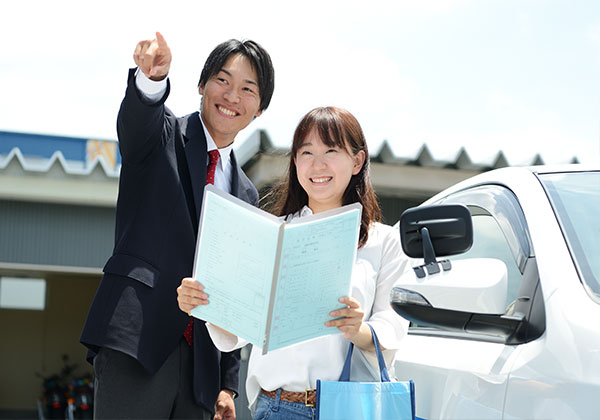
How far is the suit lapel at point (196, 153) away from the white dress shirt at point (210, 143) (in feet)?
0.11

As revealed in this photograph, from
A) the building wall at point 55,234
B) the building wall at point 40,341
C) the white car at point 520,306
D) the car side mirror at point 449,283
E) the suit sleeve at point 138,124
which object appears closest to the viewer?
the white car at point 520,306

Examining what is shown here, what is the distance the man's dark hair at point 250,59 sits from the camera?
8.25ft

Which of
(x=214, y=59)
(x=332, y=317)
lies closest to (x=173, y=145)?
(x=214, y=59)

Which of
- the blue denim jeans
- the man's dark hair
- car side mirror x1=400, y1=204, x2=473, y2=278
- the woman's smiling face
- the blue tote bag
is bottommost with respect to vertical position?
the blue denim jeans

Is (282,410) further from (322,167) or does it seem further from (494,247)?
(494,247)

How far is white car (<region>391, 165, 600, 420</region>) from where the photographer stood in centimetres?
171

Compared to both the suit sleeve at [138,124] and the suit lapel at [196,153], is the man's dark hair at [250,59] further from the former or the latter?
the suit sleeve at [138,124]

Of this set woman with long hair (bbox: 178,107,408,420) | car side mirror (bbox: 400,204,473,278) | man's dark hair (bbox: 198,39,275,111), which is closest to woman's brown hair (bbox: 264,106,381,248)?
woman with long hair (bbox: 178,107,408,420)

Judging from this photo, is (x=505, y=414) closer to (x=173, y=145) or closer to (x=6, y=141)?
(x=173, y=145)

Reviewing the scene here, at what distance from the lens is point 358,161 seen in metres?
2.23

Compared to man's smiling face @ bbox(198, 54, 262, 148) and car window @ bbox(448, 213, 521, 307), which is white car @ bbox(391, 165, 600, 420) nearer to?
car window @ bbox(448, 213, 521, 307)

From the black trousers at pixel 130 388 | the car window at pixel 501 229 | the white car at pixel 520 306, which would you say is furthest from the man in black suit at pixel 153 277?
the car window at pixel 501 229

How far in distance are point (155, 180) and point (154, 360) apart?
0.56 meters

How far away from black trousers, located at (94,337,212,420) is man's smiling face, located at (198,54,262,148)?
823mm
